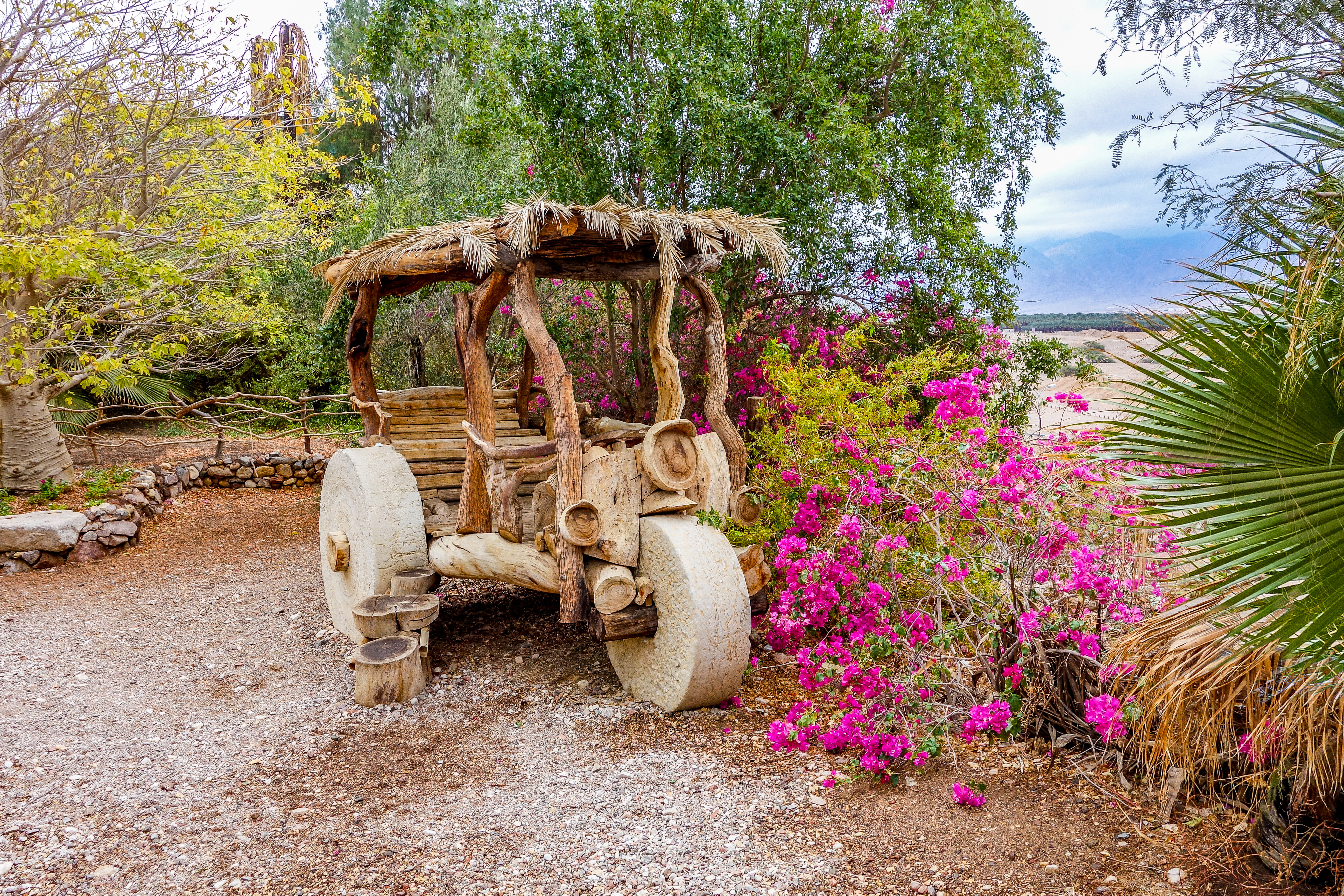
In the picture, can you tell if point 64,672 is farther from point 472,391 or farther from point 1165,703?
point 1165,703

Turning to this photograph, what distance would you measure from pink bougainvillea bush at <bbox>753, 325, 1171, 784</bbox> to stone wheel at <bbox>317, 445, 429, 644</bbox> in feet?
7.57

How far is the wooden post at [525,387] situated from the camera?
683cm

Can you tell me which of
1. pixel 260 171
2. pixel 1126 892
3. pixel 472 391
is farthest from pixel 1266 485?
pixel 260 171

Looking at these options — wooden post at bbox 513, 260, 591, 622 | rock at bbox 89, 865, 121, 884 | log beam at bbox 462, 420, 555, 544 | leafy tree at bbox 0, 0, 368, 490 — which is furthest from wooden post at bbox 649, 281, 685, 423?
leafy tree at bbox 0, 0, 368, 490

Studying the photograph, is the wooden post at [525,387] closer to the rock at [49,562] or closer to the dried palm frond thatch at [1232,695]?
the rock at [49,562]

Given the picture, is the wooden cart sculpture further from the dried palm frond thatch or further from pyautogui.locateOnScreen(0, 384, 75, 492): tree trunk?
pyautogui.locateOnScreen(0, 384, 75, 492): tree trunk

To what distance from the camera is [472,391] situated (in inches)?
200

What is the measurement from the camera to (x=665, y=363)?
4.84 m

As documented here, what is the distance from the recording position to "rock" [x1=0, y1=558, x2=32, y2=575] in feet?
24.5

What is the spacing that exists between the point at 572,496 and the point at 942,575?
6.26 ft

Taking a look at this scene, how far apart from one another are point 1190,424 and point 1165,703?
812mm

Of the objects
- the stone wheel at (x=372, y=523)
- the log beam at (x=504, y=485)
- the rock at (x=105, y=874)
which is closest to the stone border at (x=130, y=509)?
the stone wheel at (x=372, y=523)

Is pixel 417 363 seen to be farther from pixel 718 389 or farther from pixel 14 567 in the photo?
pixel 718 389

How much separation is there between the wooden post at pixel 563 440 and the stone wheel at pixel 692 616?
35cm
